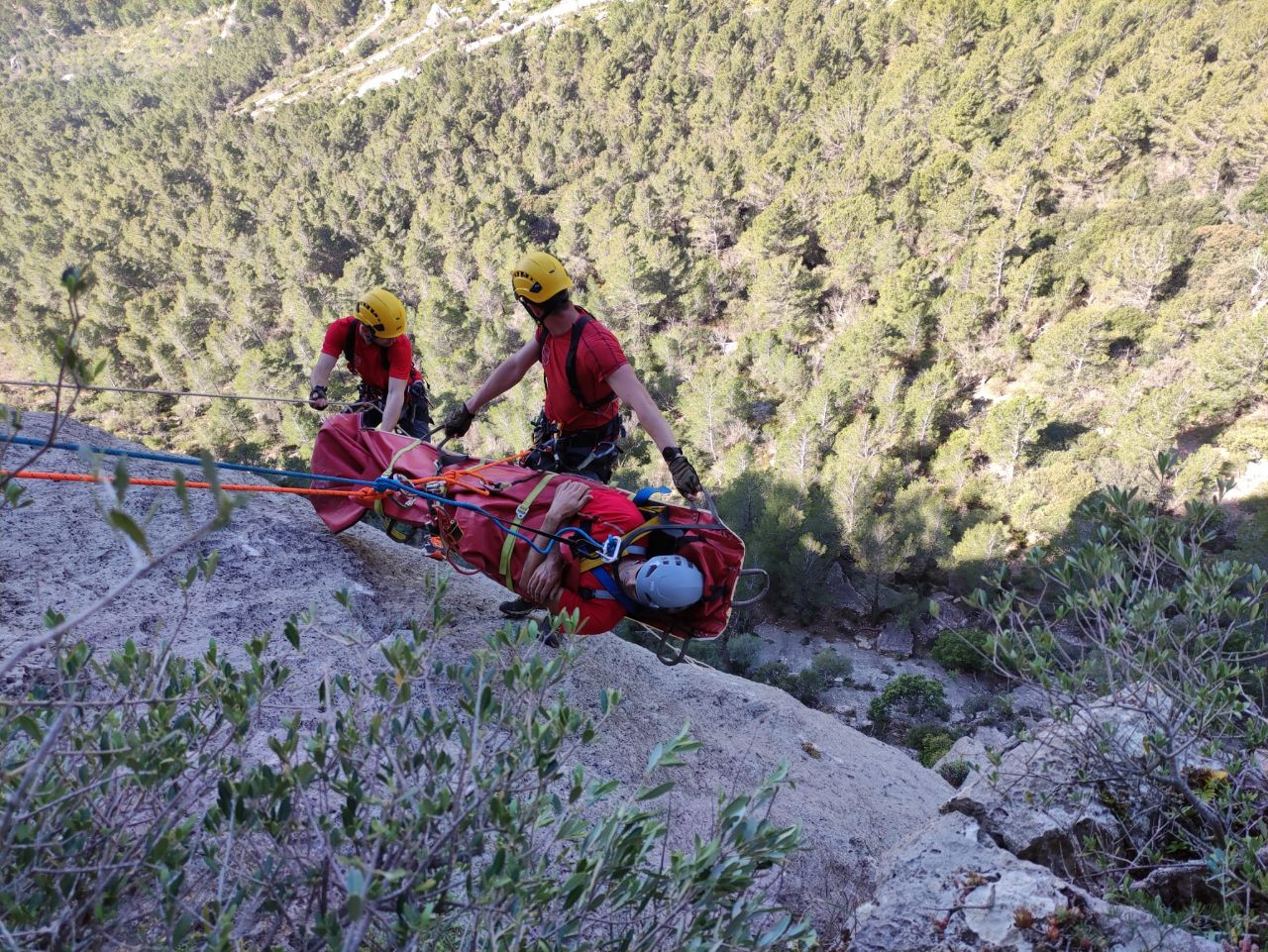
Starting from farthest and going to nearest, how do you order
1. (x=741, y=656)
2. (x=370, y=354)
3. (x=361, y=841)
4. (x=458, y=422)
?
(x=741, y=656) → (x=370, y=354) → (x=458, y=422) → (x=361, y=841)

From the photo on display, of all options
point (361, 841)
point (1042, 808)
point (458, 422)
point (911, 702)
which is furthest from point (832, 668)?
point (361, 841)

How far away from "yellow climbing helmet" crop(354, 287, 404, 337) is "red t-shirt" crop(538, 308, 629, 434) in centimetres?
128

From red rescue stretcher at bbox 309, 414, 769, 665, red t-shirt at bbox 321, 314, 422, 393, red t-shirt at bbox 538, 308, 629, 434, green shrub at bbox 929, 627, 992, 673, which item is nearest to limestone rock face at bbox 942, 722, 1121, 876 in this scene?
red rescue stretcher at bbox 309, 414, 769, 665

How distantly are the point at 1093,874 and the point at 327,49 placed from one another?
106m

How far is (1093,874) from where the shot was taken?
8.39 ft

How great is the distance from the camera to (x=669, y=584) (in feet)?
9.31

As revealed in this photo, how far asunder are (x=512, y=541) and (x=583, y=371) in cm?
100

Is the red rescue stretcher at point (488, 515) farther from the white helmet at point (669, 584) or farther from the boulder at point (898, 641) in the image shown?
the boulder at point (898, 641)

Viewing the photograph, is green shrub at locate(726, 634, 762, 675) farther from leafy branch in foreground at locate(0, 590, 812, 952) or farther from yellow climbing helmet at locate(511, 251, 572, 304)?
leafy branch in foreground at locate(0, 590, 812, 952)

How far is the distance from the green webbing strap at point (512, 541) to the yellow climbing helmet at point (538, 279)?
0.97 m

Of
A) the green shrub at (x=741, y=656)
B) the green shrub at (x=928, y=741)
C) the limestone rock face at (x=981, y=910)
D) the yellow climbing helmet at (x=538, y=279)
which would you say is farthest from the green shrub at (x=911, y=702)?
the yellow climbing helmet at (x=538, y=279)

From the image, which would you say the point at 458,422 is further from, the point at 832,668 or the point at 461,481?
the point at 832,668

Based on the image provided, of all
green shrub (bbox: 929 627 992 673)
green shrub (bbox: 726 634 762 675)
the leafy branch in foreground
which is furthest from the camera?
green shrub (bbox: 929 627 992 673)

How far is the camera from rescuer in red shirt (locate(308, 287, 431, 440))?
4398mm
